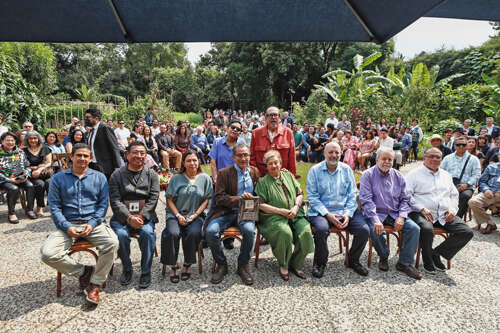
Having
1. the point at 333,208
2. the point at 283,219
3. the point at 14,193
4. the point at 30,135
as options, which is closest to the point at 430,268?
the point at 333,208

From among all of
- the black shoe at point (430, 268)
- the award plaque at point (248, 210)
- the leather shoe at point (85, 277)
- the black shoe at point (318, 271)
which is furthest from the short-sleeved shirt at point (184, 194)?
the black shoe at point (430, 268)

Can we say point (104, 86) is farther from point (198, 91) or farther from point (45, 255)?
point (45, 255)

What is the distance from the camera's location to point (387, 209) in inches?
159

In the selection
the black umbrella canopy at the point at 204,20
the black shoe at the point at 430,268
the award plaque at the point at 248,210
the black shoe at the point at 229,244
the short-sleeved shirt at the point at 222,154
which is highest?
the black umbrella canopy at the point at 204,20

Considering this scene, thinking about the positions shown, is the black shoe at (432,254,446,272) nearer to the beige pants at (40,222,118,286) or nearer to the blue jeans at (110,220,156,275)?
the blue jeans at (110,220,156,275)

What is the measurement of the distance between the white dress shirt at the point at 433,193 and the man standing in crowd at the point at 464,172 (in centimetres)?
178

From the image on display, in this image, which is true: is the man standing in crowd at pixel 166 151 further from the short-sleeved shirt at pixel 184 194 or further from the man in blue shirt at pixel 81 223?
the man in blue shirt at pixel 81 223

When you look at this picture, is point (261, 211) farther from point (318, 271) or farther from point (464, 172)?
point (464, 172)

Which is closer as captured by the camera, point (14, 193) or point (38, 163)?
point (14, 193)

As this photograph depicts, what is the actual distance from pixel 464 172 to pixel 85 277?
262 inches

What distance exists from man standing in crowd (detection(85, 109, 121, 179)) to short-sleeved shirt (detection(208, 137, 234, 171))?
1.70 meters

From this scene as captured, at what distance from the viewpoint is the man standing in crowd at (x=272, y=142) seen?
427 centimetres

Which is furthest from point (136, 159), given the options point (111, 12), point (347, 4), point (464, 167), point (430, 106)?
point (430, 106)

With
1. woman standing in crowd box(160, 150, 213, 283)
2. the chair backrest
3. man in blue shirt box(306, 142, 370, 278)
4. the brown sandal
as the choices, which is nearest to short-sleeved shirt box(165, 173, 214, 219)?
woman standing in crowd box(160, 150, 213, 283)
